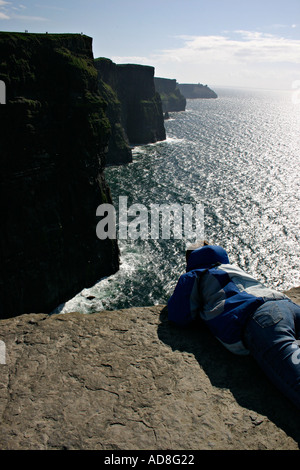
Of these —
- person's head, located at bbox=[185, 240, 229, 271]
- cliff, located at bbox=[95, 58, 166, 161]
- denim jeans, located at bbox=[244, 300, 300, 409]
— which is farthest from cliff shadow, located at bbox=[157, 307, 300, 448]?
cliff, located at bbox=[95, 58, 166, 161]

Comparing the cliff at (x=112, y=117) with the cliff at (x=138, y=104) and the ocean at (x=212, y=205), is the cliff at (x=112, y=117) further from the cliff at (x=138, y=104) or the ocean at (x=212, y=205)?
the cliff at (x=138, y=104)

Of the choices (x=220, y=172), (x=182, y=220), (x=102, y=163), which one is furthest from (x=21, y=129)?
(x=220, y=172)

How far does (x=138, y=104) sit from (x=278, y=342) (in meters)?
112

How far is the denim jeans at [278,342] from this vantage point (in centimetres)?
431

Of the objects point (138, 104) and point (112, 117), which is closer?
point (112, 117)

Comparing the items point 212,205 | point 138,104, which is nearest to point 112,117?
point 138,104

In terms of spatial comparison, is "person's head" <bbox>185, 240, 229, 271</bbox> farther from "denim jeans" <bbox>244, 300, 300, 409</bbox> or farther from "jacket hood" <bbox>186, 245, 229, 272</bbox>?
"denim jeans" <bbox>244, 300, 300, 409</bbox>

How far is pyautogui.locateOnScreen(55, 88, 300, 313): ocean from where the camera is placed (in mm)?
35344

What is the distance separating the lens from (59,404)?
4352 millimetres

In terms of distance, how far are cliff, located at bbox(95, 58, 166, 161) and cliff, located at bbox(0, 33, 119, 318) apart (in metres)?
73.8

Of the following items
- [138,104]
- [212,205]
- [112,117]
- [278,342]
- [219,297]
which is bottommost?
[212,205]

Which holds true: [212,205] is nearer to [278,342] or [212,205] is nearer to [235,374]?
[235,374]

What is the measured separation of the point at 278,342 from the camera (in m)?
4.57

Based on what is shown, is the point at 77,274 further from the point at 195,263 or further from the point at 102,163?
the point at 195,263
